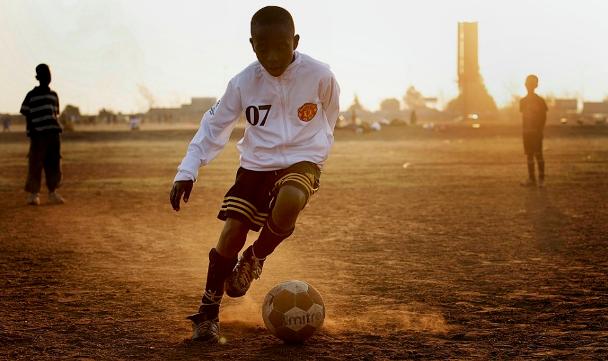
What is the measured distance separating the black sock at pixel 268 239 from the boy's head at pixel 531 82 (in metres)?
11.4

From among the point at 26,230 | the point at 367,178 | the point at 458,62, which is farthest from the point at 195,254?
the point at 458,62

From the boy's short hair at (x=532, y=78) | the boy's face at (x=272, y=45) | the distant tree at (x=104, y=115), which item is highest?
the boy's face at (x=272, y=45)

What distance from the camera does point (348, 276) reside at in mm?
7523

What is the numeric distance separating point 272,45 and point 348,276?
292 cm

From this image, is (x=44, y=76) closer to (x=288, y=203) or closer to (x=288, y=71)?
(x=288, y=71)

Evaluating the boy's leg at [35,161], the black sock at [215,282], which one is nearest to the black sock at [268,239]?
the black sock at [215,282]

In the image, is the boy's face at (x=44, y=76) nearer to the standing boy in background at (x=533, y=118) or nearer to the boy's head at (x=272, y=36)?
the standing boy in background at (x=533, y=118)

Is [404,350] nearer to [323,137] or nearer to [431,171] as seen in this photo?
[323,137]

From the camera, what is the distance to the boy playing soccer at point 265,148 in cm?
521

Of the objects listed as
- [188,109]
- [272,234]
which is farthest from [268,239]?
[188,109]

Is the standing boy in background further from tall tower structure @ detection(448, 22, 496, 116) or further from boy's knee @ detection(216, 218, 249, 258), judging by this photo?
tall tower structure @ detection(448, 22, 496, 116)

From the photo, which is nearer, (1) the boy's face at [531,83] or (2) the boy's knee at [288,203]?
(2) the boy's knee at [288,203]

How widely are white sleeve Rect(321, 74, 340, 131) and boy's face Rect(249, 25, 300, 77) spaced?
35 cm

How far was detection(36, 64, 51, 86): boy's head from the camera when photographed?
13.9 m
